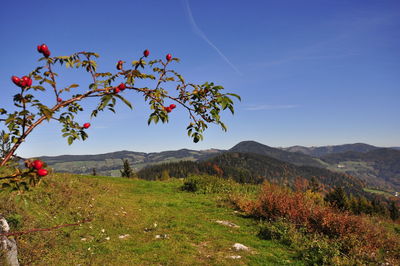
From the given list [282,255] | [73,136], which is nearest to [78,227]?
[282,255]

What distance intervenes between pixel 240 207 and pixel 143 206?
5.61 metres

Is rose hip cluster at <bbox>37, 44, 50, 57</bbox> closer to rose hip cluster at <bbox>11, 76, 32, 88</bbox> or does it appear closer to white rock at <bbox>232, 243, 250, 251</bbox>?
rose hip cluster at <bbox>11, 76, 32, 88</bbox>

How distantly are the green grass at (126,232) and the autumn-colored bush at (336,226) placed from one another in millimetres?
1333

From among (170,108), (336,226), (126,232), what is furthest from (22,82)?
(336,226)

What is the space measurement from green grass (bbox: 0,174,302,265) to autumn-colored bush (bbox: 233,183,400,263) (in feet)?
4.37

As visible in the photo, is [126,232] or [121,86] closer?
[121,86]

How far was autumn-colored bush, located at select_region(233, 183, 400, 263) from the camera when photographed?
318 inches

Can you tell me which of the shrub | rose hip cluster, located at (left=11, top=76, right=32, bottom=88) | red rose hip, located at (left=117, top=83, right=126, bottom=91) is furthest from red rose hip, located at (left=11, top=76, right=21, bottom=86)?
the shrub

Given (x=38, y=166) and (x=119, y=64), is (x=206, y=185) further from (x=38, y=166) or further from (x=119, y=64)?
→ (x=38, y=166)

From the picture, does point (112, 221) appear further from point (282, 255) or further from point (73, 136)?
point (73, 136)

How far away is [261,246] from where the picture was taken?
867 cm

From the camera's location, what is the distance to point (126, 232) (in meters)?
9.39

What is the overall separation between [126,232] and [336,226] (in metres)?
8.39

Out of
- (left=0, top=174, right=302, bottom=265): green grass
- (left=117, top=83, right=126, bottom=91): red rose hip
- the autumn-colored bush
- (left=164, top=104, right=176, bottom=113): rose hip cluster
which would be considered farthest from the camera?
the autumn-colored bush
